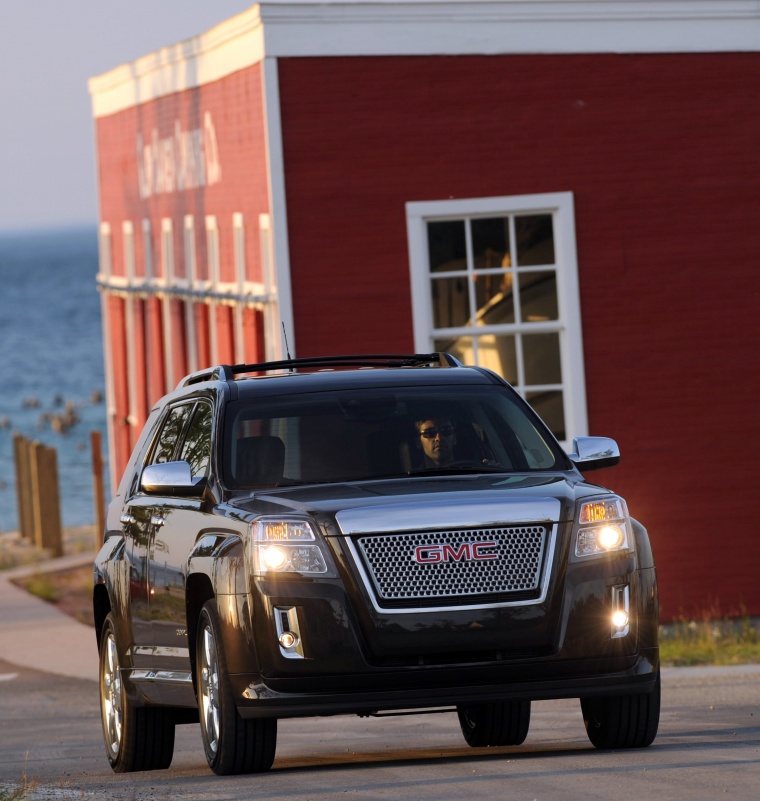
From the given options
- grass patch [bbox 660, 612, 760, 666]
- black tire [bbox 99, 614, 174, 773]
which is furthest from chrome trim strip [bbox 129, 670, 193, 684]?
grass patch [bbox 660, 612, 760, 666]

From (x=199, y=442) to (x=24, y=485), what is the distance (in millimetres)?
23343

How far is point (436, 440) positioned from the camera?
994 cm

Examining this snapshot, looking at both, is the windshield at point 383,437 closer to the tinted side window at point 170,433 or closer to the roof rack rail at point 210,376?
the roof rack rail at point 210,376

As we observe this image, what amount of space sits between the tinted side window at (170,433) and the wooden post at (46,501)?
1785 cm

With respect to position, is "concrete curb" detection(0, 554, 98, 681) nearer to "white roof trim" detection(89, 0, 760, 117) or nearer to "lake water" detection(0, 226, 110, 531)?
A: "white roof trim" detection(89, 0, 760, 117)

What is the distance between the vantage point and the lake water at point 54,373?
61031 mm

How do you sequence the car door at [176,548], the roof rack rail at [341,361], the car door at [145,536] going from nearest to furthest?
1. the car door at [176,548]
2. the car door at [145,536]
3. the roof rack rail at [341,361]

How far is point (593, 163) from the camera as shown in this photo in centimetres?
1856

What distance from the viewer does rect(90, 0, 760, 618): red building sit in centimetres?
1819

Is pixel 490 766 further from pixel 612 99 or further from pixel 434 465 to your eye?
pixel 612 99

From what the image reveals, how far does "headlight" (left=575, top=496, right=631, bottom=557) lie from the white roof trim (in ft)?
32.1

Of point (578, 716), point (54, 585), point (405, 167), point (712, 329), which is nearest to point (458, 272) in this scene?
point (405, 167)

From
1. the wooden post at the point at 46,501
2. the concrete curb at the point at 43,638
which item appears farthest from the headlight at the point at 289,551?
the wooden post at the point at 46,501

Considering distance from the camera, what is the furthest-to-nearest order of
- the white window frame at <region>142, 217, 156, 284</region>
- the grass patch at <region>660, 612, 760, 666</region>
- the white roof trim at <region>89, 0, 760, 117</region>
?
the white window frame at <region>142, 217, 156, 284</region> < the white roof trim at <region>89, 0, 760, 117</region> < the grass patch at <region>660, 612, 760, 666</region>
